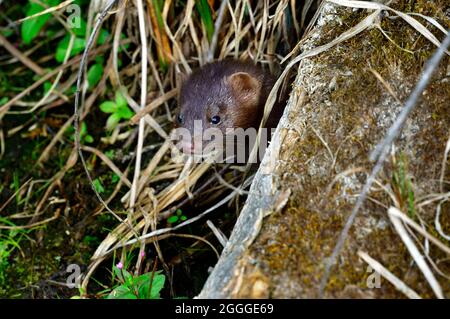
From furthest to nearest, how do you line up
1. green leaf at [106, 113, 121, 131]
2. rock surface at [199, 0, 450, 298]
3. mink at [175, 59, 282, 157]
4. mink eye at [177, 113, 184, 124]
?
green leaf at [106, 113, 121, 131]
mink eye at [177, 113, 184, 124]
mink at [175, 59, 282, 157]
rock surface at [199, 0, 450, 298]

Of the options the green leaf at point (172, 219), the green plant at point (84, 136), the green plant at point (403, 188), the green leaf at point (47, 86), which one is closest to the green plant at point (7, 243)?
the green plant at point (84, 136)

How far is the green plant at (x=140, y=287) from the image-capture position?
2.83 meters

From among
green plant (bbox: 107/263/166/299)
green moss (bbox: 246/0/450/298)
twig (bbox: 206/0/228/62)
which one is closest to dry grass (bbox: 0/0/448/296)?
twig (bbox: 206/0/228/62)

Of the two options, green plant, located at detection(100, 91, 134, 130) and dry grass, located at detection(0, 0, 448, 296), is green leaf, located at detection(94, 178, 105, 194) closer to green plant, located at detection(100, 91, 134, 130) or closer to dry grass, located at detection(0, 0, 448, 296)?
dry grass, located at detection(0, 0, 448, 296)

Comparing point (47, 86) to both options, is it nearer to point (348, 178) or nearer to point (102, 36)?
point (102, 36)

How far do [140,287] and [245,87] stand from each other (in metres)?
1.64

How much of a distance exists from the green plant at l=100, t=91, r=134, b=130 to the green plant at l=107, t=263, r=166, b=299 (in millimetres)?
1703

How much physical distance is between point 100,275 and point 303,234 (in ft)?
5.77

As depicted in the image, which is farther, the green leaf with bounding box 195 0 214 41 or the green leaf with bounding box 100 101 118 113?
the green leaf with bounding box 100 101 118 113

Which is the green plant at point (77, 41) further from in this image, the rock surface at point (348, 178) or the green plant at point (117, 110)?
the rock surface at point (348, 178)

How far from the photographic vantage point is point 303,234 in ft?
7.92

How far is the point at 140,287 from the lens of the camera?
2.91m

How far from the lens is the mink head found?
4.00m
